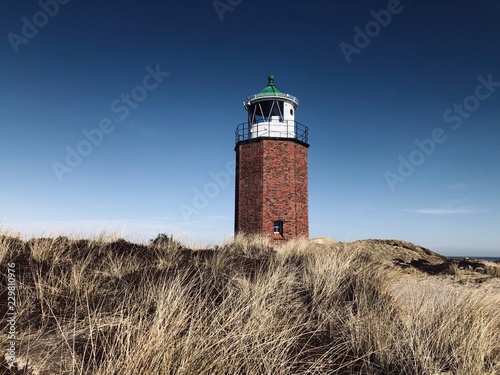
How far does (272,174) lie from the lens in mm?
18141

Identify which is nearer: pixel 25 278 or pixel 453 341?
pixel 453 341

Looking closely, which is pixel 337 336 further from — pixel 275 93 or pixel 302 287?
pixel 275 93

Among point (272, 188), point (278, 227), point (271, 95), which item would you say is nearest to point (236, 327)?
point (272, 188)

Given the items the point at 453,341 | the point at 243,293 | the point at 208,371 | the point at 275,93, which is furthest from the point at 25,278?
the point at 275,93

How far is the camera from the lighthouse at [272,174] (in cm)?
1777

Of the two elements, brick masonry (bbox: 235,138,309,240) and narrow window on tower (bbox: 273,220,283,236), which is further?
narrow window on tower (bbox: 273,220,283,236)

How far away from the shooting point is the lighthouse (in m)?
17.8

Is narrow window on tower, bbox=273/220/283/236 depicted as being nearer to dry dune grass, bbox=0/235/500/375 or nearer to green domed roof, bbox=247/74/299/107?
green domed roof, bbox=247/74/299/107

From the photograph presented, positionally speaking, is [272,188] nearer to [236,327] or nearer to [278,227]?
[278,227]

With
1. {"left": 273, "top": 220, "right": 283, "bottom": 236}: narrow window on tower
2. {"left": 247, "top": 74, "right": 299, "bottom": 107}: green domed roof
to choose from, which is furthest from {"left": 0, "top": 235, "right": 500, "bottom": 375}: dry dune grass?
{"left": 247, "top": 74, "right": 299, "bottom": 107}: green domed roof

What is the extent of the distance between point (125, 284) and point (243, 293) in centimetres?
175

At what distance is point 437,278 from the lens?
11180 millimetres

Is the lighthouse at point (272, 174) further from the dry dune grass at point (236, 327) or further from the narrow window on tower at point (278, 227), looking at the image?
the dry dune grass at point (236, 327)

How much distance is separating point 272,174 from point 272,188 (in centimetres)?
85
